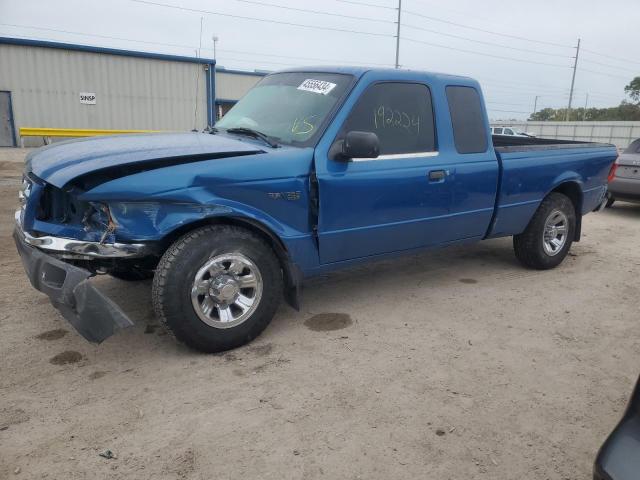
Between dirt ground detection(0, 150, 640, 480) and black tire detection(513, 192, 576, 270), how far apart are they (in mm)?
824

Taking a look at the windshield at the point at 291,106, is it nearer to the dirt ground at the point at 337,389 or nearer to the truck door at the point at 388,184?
the truck door at the point at 388,184

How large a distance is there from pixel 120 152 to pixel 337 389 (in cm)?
201

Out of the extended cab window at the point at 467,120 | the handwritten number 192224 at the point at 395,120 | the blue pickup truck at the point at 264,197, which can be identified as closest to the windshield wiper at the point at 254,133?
the blue pickup truck at the point at 264,197

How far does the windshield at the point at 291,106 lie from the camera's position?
12.5ft

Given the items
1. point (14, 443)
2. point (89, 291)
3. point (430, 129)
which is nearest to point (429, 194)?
point (430, 129)

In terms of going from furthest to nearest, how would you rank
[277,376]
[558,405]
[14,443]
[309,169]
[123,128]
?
1. [123,128]
2. [309,169]
3. [277,376]
4. [558,405]
5. [14,443]

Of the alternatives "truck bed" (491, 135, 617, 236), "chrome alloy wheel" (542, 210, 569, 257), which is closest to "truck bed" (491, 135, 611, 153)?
"truck bed" (491, 135, 617, 236)

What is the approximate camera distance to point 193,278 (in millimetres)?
3199

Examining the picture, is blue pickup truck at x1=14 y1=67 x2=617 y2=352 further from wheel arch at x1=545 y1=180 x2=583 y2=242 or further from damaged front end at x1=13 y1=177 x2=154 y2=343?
wheel arch at x1=545 y1=180 x2=583 y2=242

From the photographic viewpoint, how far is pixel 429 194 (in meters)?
4.25

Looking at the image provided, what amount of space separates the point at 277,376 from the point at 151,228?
3.92ft

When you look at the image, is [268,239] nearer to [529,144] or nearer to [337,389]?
[337,389]

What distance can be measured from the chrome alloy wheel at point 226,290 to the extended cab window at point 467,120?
2221 mm

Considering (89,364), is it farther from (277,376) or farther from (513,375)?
(513,375)
